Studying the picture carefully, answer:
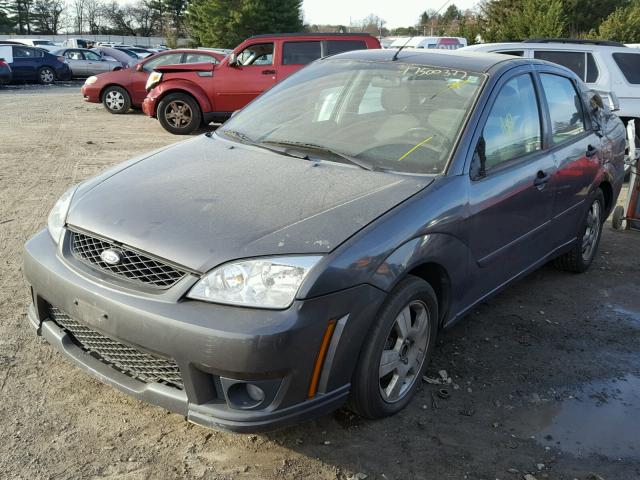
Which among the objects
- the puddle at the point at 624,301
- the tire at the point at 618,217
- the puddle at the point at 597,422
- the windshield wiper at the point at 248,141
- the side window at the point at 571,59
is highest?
the side window at the point at 571,59

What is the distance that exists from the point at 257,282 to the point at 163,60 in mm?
13001

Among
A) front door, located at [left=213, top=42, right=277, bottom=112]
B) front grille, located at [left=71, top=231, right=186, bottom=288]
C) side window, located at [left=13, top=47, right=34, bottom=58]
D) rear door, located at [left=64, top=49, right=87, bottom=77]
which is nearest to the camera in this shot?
front grille, located at [left=71, top=231, right=186, bottom=288]

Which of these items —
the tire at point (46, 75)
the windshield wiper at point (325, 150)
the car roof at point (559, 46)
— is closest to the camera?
the windshield wiper at point (325, 150)

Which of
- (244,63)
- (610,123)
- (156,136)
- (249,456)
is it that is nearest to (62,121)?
(156,136)

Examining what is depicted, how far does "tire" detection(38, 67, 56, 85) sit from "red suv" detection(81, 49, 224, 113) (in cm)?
1117

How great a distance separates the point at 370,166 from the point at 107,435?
1.84 meters

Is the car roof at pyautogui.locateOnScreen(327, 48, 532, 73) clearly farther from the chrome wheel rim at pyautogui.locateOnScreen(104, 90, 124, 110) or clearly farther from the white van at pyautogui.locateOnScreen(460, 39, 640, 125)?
the chrome wheel rim at pyautogui.locateOnScreen(104, 90, 124, 110)

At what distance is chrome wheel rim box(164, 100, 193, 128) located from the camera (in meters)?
11.7

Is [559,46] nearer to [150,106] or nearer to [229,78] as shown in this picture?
[229,78]

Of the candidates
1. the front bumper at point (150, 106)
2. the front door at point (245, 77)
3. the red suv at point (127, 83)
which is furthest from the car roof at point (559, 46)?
the red suv at point (127, 83)

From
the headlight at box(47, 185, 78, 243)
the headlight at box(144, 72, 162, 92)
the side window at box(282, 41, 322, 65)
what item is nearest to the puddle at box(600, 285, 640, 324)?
the headlight at box(47, 185, 78, 243)

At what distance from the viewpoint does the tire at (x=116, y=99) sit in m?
14.4

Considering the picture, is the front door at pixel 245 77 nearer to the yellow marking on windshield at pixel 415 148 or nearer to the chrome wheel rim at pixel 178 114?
the chrome wheel rim at pixel 178 114

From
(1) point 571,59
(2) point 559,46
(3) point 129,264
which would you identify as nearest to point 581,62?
(1) point 571,59
